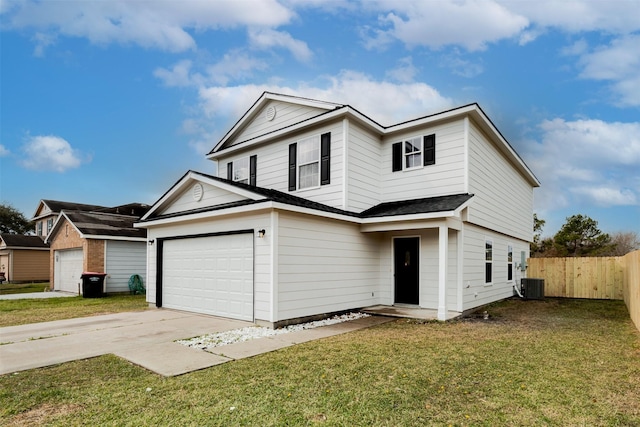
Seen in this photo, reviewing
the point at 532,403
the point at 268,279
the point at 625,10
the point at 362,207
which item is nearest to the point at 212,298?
the point at 268,279

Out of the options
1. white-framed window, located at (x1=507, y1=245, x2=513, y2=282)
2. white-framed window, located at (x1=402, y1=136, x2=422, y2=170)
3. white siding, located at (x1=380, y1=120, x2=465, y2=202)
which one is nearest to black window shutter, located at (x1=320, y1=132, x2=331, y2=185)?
white siding, located at (x1=380, y1=120, x2=465, y2=202)

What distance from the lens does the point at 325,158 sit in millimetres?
11289

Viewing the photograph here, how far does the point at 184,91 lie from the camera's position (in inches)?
631

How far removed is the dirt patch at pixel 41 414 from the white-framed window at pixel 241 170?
10421mm

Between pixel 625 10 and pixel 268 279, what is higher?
pixel 625 10

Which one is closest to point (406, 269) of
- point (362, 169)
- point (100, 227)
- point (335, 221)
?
point (335, 221)

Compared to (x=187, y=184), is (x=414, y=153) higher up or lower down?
higher up

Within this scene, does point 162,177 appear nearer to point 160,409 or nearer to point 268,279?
point 268,279

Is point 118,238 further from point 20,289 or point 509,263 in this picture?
point 509,263

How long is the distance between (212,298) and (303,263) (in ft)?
9.40

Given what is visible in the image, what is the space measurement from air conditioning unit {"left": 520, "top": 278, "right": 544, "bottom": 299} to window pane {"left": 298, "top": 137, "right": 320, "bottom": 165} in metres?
10.3

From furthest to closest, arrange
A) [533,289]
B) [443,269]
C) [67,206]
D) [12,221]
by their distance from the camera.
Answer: [12,221], [67,206], [533,289], [443,269]

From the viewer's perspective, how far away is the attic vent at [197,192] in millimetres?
10641

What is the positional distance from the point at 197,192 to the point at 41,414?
7.45m
